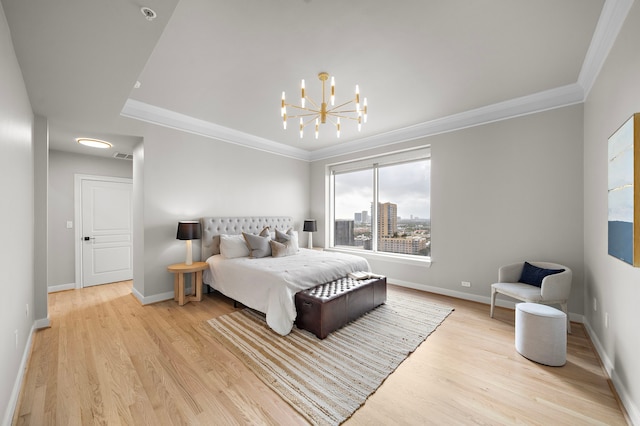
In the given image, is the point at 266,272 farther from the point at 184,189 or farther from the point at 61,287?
the point at 61,287

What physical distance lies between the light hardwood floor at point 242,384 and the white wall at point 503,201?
0.92 m

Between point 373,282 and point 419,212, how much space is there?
6.02ft

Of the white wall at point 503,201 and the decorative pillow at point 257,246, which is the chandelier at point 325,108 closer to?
the white wall at point 503,201

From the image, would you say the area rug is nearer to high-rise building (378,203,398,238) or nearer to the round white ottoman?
the round white ottoman

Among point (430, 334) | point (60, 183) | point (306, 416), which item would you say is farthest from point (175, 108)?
point (430, 334)

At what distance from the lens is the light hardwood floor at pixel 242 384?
170 centimetres

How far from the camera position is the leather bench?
269 cm

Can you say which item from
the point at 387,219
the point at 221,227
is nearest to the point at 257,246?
the point at 221,227

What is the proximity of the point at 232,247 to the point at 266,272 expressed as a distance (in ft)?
3.81

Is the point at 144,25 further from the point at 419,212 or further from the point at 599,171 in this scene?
the point at 419,212

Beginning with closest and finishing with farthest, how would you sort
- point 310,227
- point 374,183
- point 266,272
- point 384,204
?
point 266,272 < point 384,204 < point 374,183 < point 310,227

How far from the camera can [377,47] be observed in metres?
2.28

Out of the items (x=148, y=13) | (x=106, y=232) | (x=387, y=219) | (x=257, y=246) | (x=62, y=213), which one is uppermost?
(x=148, y=13)

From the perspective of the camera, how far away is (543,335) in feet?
7.45
